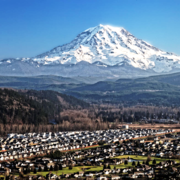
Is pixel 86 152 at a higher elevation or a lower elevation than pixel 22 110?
→ lower

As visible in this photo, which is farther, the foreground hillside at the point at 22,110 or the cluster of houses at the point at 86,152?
the foreground hillside at the point at 22,110

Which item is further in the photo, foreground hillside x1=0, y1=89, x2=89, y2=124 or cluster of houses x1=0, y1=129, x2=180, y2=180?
foreground hillside x1=0, y1=89, x2=89, y2=124

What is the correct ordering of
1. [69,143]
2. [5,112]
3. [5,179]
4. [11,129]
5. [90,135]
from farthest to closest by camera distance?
[5,112] → [11,129] → [90,135] → [69,143] → [5,179]

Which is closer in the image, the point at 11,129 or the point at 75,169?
the point at 75,169

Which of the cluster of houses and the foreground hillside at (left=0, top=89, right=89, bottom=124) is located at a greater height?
the foreground hillside at (left=0, top=89, right=89, bottom=124)

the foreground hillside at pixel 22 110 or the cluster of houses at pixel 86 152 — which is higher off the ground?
the foreground hillside at pixel 22 110

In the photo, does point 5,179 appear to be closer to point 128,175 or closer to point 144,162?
point 128,175

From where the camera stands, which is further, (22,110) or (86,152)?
(22,110)

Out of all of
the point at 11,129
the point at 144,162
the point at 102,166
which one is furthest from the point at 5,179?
the point at 11,129
